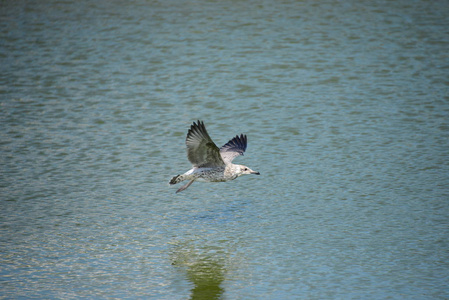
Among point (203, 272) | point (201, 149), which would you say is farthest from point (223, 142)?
point (203, 272)

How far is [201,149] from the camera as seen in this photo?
28.3 feet

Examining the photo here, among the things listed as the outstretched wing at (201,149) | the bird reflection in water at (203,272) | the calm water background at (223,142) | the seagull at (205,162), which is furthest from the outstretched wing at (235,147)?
the bird reflection in water at (203,272)

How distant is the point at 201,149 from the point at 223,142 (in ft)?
7.88

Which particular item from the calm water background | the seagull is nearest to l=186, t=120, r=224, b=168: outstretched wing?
the seagull

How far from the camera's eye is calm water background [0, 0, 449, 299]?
7512 millimetres

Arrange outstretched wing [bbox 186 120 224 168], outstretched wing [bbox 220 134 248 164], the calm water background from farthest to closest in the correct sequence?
outstretched wing [bbox 220 134 248 164] < outstretched wing [bbox 186 120 224 168] < the calm water background

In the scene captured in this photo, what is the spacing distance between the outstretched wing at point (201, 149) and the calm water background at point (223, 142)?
0.70m

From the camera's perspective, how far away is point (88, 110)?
12477 mm

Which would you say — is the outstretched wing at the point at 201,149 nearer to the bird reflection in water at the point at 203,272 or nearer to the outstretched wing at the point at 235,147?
the outstretched wing at the point at 235,147

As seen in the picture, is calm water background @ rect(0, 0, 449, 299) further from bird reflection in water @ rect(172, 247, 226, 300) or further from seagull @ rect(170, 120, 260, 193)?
seagull @ rect(170, 120, 260, 193)

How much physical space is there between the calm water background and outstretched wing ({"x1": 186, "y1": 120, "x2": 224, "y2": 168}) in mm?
698

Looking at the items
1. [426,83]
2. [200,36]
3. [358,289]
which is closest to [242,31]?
[200,36]

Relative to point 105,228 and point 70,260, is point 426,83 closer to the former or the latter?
point 105,228

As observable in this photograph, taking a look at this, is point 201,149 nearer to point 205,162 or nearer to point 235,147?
point 205,162
